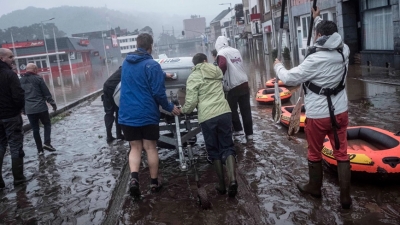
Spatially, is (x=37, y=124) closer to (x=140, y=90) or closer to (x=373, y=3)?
(x=140, y=90)

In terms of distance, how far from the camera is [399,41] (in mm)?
13648

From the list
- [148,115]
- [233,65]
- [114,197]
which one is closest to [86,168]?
[114,197]

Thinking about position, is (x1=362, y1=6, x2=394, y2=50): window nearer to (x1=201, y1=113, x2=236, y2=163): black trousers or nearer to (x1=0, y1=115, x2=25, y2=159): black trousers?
(x1=201, y1=113, x2=236, y2=163): black trousers

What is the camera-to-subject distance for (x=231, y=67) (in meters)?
6.34

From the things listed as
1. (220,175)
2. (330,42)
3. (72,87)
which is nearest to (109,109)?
(220,175)

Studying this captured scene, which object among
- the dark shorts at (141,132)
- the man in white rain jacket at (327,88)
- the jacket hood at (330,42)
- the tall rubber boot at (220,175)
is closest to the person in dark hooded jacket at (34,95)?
the dark shorts at (141,132)

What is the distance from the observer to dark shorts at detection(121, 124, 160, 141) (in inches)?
182

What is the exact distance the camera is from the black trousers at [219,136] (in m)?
4.59

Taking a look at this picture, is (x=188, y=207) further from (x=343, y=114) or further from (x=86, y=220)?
(x=343, y=114)

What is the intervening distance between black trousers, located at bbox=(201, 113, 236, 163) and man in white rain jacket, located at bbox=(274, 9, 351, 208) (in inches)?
39.8

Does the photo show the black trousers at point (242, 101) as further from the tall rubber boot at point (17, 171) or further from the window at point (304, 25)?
the window at point (304, 25)

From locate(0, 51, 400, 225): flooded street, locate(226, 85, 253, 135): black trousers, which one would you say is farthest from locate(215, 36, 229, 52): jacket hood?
locate(0, 51, 400, 225): flooded street

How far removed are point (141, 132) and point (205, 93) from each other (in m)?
0.92

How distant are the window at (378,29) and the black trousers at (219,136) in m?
12.9
